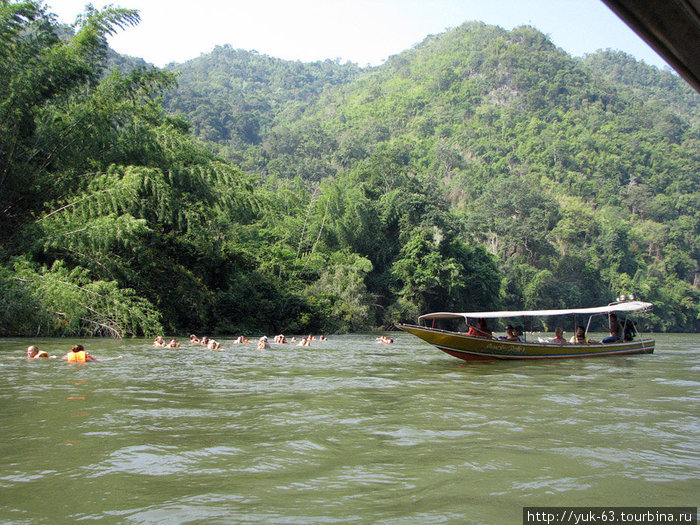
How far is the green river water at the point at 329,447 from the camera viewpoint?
4.36 meters

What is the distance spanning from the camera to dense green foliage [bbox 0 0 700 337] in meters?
20.7

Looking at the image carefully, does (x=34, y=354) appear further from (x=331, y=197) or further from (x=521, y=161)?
(x=521, y=161)

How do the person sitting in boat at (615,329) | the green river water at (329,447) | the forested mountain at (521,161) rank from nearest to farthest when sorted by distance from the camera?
the green river water at (329,447) < the person sitting in boat at (615,329) < the forested mountain at (521,161)

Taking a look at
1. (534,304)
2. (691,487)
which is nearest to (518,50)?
(534,304)

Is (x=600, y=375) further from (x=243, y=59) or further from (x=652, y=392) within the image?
(x=243, y=59)

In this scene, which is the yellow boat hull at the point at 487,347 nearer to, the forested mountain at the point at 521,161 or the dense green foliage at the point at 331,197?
the dense green foliage at the point at 331,197

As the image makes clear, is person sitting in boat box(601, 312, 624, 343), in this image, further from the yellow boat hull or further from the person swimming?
the person swimming

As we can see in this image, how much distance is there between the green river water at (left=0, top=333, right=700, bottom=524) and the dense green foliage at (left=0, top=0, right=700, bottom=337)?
1019 centimetres

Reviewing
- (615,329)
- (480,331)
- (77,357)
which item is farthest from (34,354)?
(615,329)

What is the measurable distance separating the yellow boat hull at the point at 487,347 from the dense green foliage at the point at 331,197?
33.0 feet

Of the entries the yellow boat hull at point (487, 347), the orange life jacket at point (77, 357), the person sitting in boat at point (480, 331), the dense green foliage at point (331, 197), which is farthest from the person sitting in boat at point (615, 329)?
the orange life jacket at point (77, 357)

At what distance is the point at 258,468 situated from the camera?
528 cm

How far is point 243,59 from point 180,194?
160165 millimetres

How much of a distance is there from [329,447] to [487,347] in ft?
35.6
